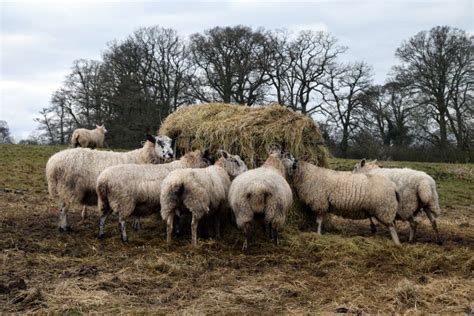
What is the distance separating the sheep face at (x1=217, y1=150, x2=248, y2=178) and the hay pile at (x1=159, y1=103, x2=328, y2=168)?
60 centimetres

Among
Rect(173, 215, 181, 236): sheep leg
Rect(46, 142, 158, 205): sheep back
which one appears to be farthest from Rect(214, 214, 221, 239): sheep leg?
Rect(46, 142, 158, 205): sheep back

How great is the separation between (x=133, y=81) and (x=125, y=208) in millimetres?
30457

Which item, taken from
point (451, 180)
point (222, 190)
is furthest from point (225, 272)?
point (451, 180)

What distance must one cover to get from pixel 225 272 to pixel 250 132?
4.42 metres

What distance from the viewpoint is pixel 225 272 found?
7262mm

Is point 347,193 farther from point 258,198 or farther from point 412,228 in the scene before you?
point 258,198

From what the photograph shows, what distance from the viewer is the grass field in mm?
5785

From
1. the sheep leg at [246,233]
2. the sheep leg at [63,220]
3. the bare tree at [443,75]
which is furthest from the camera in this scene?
the bare tree at [443,75]

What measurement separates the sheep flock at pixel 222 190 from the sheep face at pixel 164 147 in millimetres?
24

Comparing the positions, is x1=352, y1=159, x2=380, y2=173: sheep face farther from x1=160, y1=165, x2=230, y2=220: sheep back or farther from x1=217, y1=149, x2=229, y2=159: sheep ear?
x1=160, y1=165, x2=230, y2=220: sheep back

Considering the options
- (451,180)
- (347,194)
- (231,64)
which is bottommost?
(451,180)

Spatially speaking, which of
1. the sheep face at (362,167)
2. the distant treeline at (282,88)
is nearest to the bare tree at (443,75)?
the distant treeline at (282,88)

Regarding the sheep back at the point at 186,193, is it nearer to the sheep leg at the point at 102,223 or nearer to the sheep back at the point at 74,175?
the sheep leg at the point at 102,223

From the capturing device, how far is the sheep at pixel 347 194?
32.4 ft
